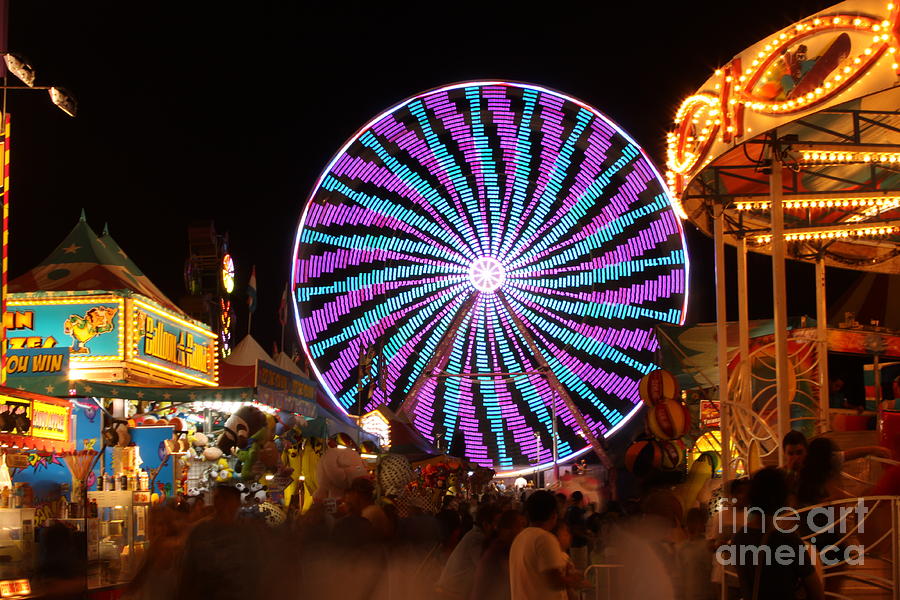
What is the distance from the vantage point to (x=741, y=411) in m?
11.6

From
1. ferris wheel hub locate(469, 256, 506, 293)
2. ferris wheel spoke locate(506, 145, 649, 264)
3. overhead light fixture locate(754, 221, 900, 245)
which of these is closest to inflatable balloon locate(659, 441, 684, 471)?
overhead light fixture locate(754, 221, 900, 245)

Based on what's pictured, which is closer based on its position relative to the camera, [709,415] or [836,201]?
[836,201]

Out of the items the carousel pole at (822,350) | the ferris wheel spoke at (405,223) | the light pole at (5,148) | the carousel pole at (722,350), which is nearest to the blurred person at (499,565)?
the carousel pole at (722,350)

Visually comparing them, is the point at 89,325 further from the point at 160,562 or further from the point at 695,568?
the point at 695,568

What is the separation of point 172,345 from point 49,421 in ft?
16.9

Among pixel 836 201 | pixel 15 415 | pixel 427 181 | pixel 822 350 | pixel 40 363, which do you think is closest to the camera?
pixel 836 201

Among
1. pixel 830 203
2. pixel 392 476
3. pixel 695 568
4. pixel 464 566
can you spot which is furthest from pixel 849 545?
pixel 830 203

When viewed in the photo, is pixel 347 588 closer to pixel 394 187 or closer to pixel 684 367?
pixel 684 367

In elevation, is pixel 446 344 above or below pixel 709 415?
→ above

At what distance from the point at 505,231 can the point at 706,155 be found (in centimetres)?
2055

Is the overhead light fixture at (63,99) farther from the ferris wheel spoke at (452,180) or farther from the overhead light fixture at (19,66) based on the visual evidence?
the ferris wheel spoke at (452,180)

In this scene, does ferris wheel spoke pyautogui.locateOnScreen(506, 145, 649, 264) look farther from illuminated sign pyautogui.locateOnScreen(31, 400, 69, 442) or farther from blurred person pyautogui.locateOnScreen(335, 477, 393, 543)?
blurred person pyautogui.locateOnScreen(335, 477, 393, 543)


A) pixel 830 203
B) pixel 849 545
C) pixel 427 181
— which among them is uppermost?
pixel 427 181

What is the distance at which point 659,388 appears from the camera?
12.7 m
